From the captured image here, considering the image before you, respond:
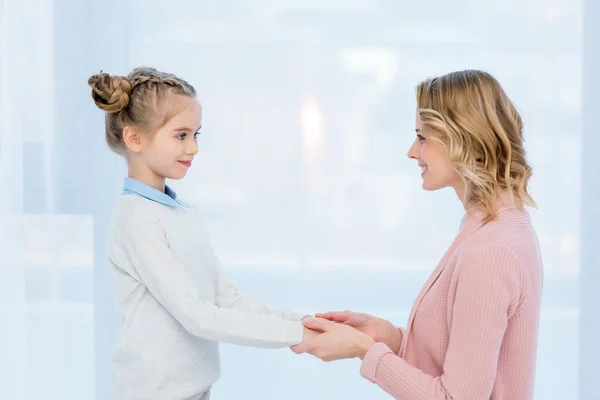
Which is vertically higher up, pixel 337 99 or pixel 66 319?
pixel 337 99

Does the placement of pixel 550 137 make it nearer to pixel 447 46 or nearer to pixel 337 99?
pixel 447 46

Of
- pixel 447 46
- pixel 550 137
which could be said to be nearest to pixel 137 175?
pixel 447 46

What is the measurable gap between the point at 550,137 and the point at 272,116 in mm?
971

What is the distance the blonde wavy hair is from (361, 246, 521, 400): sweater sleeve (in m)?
0.13

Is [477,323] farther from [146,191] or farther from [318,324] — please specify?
[146,191]

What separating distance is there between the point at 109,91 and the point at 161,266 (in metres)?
0.40

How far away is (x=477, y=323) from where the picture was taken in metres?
1.30

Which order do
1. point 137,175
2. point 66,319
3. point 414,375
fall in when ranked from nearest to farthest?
point 414,375, point 137,175, point 66,319

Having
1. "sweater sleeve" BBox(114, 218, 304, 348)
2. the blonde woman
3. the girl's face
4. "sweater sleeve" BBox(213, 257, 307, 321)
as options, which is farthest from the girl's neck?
the blonde woman

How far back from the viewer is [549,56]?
2.57 metres

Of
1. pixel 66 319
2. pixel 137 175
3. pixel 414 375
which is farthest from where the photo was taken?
pixel 66 319

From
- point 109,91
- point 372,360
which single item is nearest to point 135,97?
point 109,91

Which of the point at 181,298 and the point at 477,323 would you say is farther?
the point at 181,298

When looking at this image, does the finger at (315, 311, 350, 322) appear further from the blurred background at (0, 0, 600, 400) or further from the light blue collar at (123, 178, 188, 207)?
the blurred background at (0, 0, 600, 400)
